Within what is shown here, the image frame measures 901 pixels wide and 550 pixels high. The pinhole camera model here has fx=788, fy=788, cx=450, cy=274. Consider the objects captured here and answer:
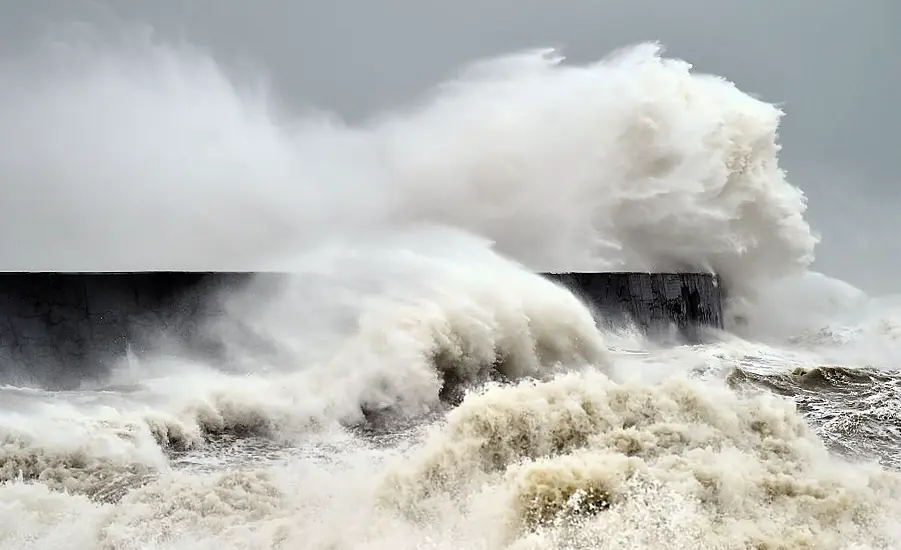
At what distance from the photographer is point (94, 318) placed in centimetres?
740

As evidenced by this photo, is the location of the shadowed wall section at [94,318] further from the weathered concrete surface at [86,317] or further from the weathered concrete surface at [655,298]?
the weathered concrete surface at [655,298]

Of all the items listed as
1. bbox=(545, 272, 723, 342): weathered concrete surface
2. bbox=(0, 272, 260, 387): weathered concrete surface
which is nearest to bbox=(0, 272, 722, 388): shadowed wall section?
bbox=(0, 272, 260, 387): weathered concrete surface

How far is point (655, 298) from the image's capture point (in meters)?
12.3

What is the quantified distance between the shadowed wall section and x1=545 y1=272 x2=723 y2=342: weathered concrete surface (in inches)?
173

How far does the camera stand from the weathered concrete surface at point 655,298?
11.0 meters

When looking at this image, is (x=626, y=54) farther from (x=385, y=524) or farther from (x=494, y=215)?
(x=385, y=524)

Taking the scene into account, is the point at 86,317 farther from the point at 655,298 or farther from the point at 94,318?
the point at 655,298

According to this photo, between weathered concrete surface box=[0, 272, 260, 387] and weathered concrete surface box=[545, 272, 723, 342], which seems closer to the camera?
weathered concrete surface box=[0, 272, 260, 387]

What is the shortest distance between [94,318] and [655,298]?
819cm

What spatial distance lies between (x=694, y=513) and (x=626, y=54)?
1340 cm

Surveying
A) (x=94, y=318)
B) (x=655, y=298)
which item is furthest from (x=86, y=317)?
(x=655, y=298)

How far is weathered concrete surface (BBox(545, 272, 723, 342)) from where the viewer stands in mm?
10961

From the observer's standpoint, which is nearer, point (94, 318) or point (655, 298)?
point (94, 318)

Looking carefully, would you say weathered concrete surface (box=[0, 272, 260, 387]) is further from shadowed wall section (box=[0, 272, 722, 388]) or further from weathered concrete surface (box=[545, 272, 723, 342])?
weathered concrete surface (box=[545, 272, 723, 342])
